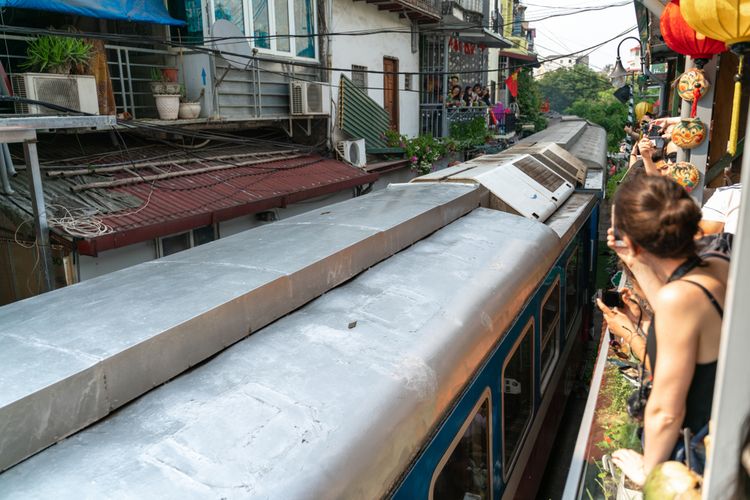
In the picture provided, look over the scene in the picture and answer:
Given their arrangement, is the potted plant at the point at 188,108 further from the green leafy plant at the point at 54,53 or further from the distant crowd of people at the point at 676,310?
the distant crowd of people at the point at 676,310

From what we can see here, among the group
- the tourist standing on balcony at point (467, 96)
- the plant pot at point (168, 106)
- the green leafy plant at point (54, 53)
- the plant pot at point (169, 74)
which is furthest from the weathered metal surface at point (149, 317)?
the tourist standing on balcony at point (467, 96)

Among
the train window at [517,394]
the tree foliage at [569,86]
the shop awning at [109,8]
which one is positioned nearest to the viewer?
the train window at [517,394]

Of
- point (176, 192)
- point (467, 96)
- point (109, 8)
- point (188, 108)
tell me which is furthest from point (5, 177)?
point (467, 96)

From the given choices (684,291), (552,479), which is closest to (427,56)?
(552,479)

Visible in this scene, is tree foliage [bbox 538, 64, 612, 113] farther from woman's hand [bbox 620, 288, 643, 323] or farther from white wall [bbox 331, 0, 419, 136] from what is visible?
woman's hand [bbox 620, 288, 643, 323]

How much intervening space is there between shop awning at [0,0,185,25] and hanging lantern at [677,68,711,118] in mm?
6151

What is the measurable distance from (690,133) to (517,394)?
7.09 feet

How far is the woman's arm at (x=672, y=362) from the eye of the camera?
1.57m

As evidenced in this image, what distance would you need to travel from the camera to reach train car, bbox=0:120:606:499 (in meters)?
1.76

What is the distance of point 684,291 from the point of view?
62.1 inches

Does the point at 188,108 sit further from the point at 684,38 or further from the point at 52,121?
the point at 684,38

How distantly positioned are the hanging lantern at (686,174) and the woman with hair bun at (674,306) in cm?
249

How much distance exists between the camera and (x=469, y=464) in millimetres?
2951

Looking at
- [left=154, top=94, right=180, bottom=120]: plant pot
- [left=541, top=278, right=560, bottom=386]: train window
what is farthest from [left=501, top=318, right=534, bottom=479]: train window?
[left=154, top=94, right=180, bottom=120]: plant pot
